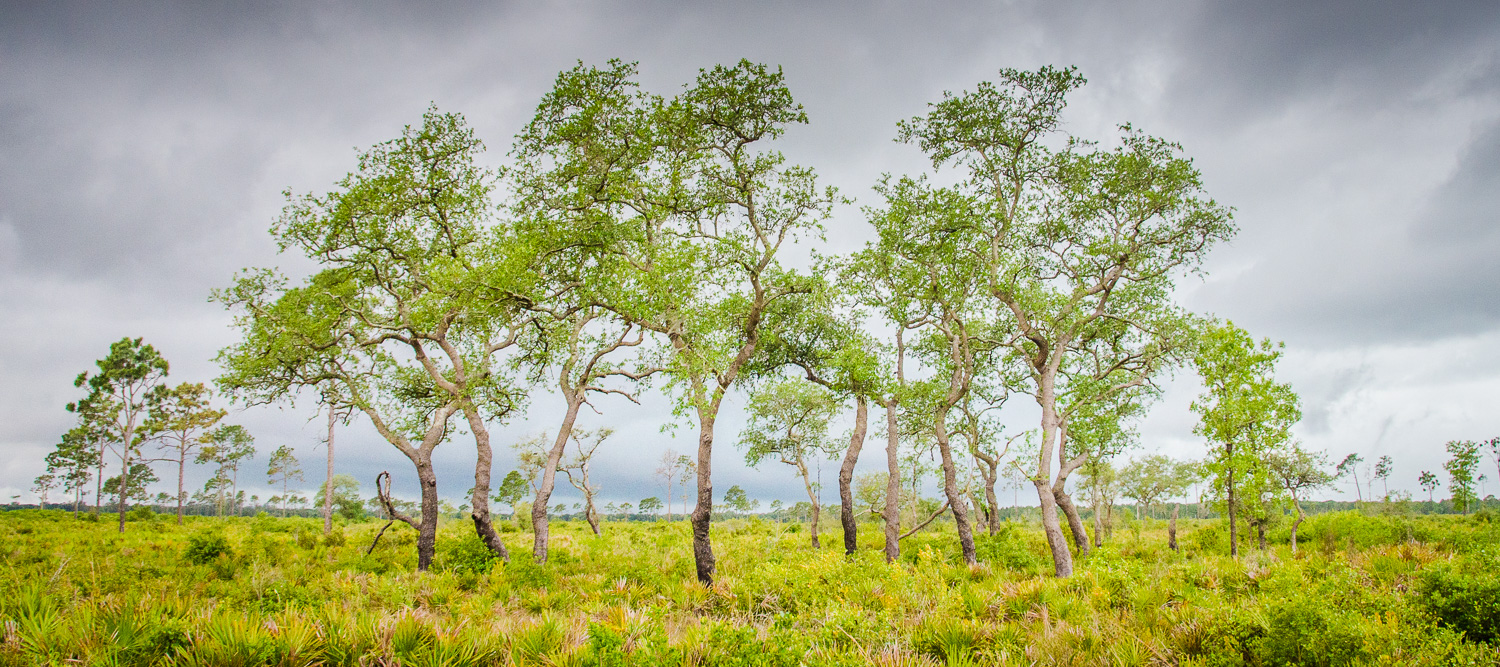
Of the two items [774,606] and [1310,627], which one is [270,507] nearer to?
[774,606]

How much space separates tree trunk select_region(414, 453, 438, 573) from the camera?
48.4ft

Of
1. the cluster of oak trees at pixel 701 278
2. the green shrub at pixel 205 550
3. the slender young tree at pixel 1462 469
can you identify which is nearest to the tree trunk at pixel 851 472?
the cluster of oak trees at pixel 701 278

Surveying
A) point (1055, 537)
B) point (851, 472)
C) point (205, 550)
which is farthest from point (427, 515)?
point (1055, 537)

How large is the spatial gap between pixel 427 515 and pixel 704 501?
24.9ft

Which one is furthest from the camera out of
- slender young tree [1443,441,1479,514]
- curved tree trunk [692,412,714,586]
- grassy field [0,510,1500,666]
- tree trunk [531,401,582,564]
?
slender young tree [1443,441,1479,514]

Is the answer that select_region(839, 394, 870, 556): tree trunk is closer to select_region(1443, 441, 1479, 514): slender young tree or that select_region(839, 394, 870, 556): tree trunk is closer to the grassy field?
the grassy field

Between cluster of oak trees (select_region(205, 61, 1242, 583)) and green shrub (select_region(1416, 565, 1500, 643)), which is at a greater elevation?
cluster of oak trees (select_region(205, 61, 1242, 583))

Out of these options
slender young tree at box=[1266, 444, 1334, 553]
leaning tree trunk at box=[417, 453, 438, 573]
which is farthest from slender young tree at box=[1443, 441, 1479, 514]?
leaning tree trunk at box=[417, 453, 438, 573]

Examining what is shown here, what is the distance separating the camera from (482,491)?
51.6 feet

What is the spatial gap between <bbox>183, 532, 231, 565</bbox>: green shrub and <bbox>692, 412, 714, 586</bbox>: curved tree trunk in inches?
520

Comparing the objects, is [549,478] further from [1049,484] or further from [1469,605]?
[1469,605]

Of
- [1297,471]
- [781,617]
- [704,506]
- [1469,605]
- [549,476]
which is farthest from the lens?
[1297,471]

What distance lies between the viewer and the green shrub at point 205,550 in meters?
15.3

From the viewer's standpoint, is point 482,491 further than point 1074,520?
No
